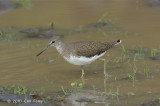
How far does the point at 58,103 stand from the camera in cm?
795

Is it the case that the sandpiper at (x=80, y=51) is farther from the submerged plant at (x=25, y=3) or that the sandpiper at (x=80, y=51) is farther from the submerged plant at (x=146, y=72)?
the submerged plant at (x=25, y=3)

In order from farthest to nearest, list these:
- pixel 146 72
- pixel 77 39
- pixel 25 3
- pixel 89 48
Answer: pixel 25 3
pixel 77 39
pixel 89 48
pixel 146 72

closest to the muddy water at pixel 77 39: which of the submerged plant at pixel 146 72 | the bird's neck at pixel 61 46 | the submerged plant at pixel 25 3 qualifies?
the submerged plant at pixel 146 72

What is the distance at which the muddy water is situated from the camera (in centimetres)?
918

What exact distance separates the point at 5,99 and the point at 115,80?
272cm

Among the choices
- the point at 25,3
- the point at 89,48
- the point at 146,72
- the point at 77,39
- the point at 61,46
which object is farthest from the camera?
the point at 25,3

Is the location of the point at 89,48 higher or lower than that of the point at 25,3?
lower

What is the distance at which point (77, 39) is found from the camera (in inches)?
510

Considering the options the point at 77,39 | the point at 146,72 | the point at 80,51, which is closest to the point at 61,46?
the point at 80,51

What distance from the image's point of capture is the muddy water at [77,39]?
918 cm

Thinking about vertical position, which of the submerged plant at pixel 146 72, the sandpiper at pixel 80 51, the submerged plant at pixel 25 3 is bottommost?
the submerged plant at pixel 146 72

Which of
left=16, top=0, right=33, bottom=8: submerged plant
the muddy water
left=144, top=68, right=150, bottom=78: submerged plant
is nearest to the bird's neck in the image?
the muddy water

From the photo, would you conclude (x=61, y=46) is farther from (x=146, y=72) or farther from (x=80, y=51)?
(x=146, y=72)

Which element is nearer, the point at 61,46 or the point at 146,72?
the point at 146,72
